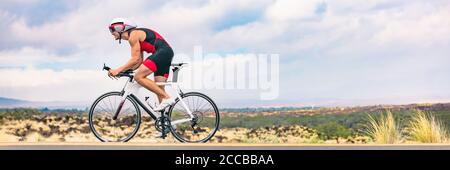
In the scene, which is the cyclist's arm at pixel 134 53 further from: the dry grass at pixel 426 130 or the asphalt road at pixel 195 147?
the dry grass at pixel 426 130

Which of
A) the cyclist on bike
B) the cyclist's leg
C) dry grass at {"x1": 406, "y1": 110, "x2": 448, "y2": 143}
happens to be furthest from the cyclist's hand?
dry grass at {"x1": 406, "y1": 110, "x2": 448, "y2": 143}

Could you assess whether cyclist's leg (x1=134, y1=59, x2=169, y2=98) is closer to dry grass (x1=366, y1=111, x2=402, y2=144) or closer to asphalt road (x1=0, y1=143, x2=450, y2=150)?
asphalt road (x1=0, y1=143, x2=450, y2=150)

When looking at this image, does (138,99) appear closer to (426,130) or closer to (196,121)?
(196,121)

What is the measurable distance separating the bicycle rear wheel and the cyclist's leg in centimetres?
26

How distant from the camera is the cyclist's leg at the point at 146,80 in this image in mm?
7287

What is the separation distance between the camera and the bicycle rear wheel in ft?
24.7

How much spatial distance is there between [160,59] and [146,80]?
31 cm

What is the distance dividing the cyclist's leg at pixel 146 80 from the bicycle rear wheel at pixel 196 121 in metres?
0.26

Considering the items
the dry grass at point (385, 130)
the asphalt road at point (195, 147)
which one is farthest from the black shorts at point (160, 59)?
the dry grass at point (385, 130)

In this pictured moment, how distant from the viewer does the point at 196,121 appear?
25.1ft

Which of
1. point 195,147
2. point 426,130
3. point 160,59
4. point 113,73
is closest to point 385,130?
point 426,130
